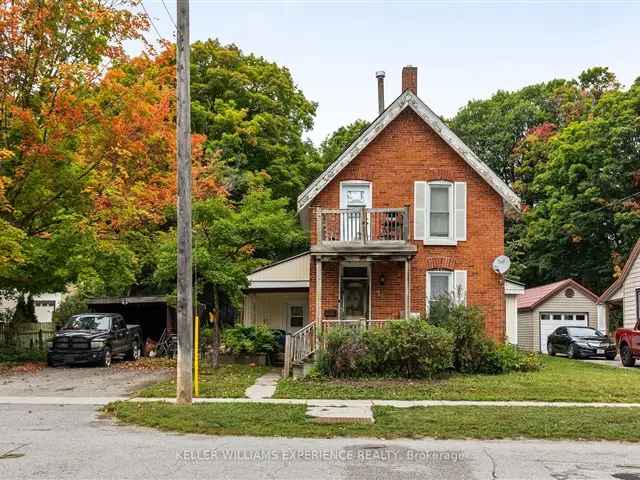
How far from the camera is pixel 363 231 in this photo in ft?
66.2

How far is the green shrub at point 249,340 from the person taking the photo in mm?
22000

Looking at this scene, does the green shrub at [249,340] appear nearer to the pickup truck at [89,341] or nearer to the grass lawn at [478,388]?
the pickup truck at [89,341]

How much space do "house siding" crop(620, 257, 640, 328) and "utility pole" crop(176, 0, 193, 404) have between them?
68.3ft

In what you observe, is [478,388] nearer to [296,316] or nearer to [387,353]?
[387,353]

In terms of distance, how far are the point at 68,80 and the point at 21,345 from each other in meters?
11.1

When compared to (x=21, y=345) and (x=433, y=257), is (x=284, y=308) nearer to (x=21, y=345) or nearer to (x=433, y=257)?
(x=433, y=257)

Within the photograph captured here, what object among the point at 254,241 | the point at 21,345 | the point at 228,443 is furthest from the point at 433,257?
the point at 21,345

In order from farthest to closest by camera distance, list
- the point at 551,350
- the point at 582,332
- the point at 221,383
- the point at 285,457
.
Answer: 1. the point at 551,350
2. the point at 582,332
3. the point at 221,383
4. the point at 285,457

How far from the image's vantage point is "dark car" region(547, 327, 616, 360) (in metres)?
29.2

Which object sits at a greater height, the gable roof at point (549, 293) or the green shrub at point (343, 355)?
the gable roof at point (549, 293)

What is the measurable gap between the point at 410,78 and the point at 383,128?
237cm

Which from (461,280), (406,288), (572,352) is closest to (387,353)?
(406,288)

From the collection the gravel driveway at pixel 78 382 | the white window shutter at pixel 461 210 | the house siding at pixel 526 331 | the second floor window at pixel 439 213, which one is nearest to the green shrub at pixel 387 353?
the gravel driveway at pixel 78 382

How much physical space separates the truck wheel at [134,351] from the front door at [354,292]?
8.34 meters
